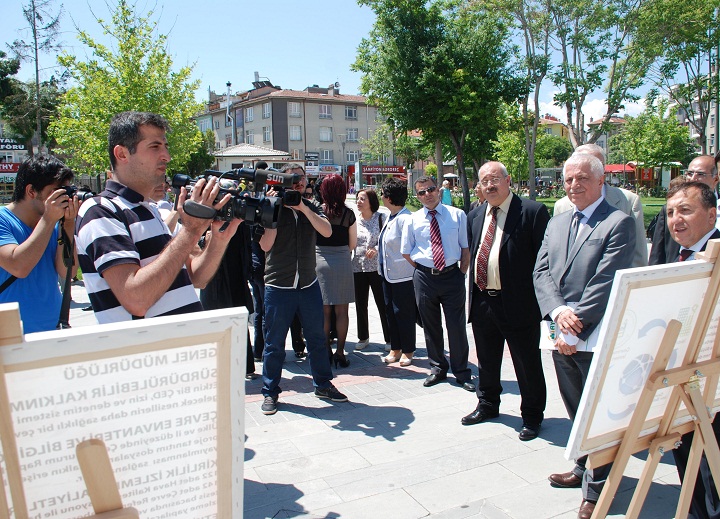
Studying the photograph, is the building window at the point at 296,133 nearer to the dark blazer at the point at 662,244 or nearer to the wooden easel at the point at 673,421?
the dark blazer at the point at 662,244

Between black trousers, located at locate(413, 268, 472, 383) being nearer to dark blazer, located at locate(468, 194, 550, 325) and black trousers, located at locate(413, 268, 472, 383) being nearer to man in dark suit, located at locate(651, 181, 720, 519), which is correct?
dark blazer, located at locate(468, 194, 550, 325)

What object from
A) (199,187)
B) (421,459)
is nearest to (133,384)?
(199,187)

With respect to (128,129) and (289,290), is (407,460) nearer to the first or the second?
(289,290)

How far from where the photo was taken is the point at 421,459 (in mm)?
3803

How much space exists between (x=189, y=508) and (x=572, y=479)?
261cm

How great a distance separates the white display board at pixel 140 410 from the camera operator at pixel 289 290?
3.06 meters

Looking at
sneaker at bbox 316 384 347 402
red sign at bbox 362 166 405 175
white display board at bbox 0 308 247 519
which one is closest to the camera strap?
white display board at bbox 0 308 247 519

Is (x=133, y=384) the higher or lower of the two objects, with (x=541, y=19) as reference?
lower

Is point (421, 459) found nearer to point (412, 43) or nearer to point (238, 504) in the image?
point (238, 504)

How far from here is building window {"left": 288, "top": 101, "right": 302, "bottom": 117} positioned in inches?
2379

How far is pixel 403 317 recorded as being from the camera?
5.98 metres

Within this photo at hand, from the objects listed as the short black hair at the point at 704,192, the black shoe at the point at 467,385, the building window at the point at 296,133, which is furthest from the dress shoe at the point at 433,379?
the building window at the point at 296,133

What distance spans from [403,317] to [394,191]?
145 centimetres

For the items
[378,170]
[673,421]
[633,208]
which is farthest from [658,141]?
[673,421]
